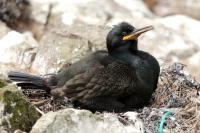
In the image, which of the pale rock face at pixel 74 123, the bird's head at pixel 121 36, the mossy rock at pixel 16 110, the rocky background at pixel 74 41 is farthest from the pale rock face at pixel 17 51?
the pale rock face at pixel 74 123

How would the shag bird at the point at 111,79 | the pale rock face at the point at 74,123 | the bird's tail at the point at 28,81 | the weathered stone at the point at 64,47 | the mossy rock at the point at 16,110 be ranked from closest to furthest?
the pale rock face at the point at 74,123 → the mossy rock at the point at 16,110 → the shag bird at the point at 111,79 → the bird's tail at the point at 28,81 → the weathered stone at the point at 64,47

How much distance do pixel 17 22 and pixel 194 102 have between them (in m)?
7.58

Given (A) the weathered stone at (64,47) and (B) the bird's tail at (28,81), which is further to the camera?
(A) the weathered stone at (64,47)

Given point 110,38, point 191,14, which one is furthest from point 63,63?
point 191,14

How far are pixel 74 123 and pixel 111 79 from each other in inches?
70.0

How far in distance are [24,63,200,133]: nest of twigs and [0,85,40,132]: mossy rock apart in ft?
2.13

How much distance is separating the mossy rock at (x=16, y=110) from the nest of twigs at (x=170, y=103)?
2.13ft

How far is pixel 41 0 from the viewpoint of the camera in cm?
1689

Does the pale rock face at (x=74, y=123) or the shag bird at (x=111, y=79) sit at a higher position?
the shag bird at (x=111, y=79)

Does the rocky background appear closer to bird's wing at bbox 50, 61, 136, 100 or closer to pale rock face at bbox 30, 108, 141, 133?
pale rock face at bbox 30, 108, 141, 133

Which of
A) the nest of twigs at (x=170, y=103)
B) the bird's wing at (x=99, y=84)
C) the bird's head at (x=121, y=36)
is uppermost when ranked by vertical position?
the bird's head at (x=121, y=36)

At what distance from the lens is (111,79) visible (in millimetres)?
9508

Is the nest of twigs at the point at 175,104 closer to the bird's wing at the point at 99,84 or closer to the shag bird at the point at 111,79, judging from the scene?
the shag bird at the point at 111,79

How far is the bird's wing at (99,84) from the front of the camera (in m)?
9.44
